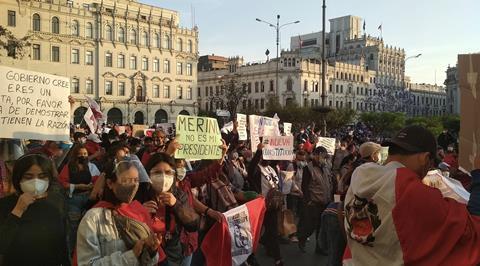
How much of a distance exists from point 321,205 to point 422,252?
612cm

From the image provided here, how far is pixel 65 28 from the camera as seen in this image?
60656 millimetres

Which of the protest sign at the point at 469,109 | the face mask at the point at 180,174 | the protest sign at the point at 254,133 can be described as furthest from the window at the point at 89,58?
the protest sign at the point at 469,109

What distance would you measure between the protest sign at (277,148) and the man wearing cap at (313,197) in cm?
62

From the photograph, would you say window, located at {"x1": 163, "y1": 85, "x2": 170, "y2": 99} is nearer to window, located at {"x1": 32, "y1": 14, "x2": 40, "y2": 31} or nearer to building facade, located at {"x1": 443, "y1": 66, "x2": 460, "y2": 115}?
window, located at {"x1": 32, "y1": 14, "x2": 40, "y2": 31}

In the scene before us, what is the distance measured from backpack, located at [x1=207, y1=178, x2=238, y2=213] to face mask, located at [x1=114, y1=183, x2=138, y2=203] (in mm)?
2621

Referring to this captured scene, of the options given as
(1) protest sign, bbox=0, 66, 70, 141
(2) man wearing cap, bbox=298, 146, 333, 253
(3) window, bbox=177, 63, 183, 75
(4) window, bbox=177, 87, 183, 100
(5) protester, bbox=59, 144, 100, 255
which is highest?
(3) window, bbox=177, 63, 183, 75

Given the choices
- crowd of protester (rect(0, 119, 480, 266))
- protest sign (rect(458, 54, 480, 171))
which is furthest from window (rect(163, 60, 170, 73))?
protest sign (rect(458, 54, 480, 171))

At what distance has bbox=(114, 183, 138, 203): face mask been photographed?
323 cm

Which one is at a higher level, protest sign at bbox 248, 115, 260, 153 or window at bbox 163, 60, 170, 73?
window at bbox 163, 60, 170, 73

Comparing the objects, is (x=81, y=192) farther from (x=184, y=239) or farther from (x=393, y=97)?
(x=393, y=97)

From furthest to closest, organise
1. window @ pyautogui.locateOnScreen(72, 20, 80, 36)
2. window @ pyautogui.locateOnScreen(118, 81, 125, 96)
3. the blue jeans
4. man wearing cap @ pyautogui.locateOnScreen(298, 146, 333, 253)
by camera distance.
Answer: window @ pyautogui.locateOnScreen(118, 81, 125, 96)
window @ pyautogui.locateOnScreen(72, 20, 80, 36)
man wearing cap @ pyautogui.locateOnScreen(298, 146, 333, 253)
the blue jeans

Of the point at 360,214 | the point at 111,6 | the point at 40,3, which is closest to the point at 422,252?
the point at 360,214

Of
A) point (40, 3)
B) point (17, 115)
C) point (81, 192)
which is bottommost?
point (81, 192)

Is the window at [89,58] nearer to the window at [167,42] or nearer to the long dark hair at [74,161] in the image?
the window at [167,42]
